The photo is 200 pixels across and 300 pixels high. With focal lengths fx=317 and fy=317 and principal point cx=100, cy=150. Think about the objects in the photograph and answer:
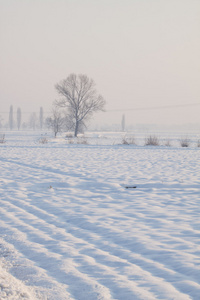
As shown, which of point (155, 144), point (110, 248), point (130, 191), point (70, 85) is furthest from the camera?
point (70, 85)

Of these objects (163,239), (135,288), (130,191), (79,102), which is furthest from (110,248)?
(79,102)

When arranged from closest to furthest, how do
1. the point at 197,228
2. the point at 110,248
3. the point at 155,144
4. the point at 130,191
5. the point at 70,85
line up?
the point at 110,248 → the point at 197,228 → the point at 130,191 → the point at 155,144 → the point at 70,85

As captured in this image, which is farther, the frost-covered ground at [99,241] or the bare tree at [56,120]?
the bare tree at [56,120]

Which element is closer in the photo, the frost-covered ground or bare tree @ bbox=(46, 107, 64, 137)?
the frost-covered ground

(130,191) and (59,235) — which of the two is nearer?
(59,235)

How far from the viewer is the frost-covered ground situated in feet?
9.37

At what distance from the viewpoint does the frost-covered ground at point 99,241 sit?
9.37 feet

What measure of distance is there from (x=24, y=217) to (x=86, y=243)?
1.56m

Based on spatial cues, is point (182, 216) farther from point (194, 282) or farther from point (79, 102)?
point (79, 102)

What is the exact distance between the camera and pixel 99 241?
4098 mm

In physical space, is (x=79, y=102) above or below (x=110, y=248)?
above

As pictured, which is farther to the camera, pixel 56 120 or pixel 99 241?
pixel 56 120

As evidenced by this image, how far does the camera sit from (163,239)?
4148 millimetres

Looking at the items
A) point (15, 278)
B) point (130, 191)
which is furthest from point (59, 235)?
point (130, 191)
